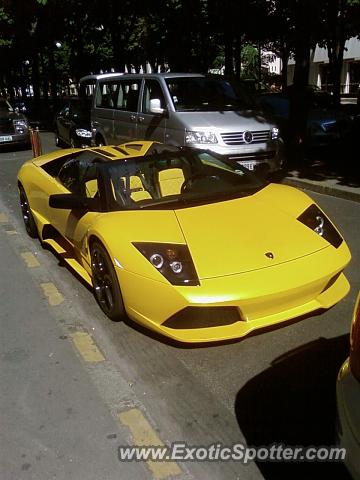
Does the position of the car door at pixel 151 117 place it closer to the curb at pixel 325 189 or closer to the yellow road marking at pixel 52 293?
the curb at pixel 325 189

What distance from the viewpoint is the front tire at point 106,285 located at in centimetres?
370

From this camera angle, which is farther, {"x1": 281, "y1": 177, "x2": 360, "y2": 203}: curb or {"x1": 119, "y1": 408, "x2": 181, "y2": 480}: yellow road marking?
{"x1": 281, "y1": 177, "x2": 360, "y2": 203}: curb

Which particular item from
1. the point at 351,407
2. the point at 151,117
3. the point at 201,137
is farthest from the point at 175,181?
the point at 151,117

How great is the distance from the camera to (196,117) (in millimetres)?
8195

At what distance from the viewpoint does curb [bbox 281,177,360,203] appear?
732cm

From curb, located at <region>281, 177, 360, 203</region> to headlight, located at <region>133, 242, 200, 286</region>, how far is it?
456cm

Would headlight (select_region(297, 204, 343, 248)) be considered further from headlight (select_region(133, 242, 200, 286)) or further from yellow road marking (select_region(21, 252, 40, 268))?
yellow road marking (select_region(21, 252, 40, 268))

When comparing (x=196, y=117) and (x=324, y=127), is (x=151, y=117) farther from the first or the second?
(x=324, y=127)

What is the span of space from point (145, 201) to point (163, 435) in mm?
1956

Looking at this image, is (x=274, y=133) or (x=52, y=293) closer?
(x=52, y=293)

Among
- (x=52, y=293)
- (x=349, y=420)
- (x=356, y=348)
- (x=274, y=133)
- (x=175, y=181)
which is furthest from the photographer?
(x=274, y=133)

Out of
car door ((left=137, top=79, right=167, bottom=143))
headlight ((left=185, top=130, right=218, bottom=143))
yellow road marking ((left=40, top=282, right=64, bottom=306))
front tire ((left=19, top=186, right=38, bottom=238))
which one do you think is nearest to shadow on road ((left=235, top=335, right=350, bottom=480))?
yellow road marking ((left=40, top=282, right=64, bottom=306))

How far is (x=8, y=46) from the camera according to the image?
31578mm

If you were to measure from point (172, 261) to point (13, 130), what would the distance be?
475 inches
